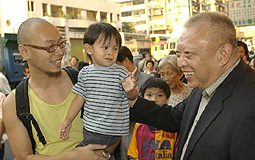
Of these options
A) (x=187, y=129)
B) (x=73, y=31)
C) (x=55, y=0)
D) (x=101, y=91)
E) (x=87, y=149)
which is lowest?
(x=87, y=149)

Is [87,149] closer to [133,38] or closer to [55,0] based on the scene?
[55,0]

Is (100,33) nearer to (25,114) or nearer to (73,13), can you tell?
(25,114)

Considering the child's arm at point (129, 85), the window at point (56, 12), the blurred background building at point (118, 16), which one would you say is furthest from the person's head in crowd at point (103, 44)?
the window at point (56, 12)

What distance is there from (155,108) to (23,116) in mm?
1107

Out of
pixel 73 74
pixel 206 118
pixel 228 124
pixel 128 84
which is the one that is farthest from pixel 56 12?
pixel 228 124

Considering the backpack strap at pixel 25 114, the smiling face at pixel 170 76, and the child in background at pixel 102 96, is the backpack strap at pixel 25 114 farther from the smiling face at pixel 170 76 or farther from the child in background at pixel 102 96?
the smiling face at pixel 170 76

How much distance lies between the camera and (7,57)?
601 inches

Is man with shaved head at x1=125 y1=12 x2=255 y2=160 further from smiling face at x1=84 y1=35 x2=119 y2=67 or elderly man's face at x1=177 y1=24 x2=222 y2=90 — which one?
smiling face at x1=84 y1=35 x2=119 y2=67

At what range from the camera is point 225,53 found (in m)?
1.90

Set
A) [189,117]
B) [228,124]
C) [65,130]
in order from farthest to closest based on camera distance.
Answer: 1. [65,130]
2. [189,117]
3. [228,124]

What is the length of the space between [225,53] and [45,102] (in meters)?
1.49

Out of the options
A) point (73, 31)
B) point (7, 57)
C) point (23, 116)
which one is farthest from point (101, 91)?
point (73, 31)

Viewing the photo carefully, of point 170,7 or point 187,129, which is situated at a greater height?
point 170,7

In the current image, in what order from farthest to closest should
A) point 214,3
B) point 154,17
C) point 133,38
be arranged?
point 154,17 < point 133,38 < point 214,3
